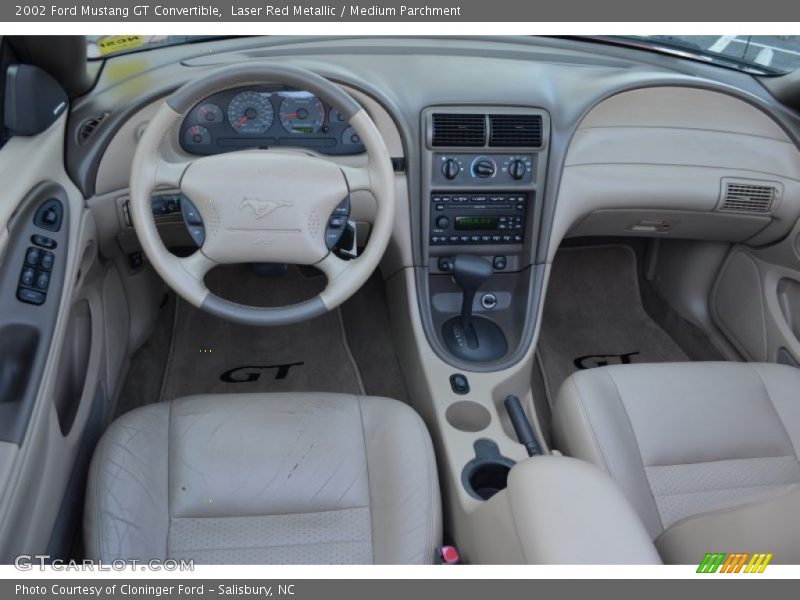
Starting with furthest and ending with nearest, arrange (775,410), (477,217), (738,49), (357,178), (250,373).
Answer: (250,373)
(738,49)
(477,217)
(775,410)
(357,178)

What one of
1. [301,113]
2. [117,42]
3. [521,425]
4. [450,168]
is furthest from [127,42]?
[521,425]

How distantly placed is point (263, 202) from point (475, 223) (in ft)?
2.39

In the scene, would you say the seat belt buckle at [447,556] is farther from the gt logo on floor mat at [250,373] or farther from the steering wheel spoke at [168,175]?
the gt logo on floor mat at [250,373]

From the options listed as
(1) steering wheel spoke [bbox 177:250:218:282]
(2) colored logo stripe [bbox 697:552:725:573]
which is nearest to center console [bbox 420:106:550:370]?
(1) steering wheel spoke [bbox 177:250:218:282]

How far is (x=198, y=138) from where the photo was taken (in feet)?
5.72

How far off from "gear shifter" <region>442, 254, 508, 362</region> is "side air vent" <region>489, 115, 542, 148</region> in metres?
0.31

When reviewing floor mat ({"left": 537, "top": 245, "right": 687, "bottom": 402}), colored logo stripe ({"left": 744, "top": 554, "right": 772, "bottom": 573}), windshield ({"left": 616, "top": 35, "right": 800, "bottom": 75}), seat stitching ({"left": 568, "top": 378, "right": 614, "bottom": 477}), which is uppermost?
windshield ({"left": 616, "top": 35, "right": 800, "bottom": 75})

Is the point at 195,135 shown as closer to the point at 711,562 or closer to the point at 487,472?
the point at 487,472

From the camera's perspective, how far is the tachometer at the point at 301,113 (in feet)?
5.74

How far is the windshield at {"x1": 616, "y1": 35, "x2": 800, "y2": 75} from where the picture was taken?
1.93 m

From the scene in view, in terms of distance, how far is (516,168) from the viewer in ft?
6.17

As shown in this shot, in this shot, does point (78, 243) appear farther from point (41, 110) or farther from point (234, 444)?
point (234, 444)

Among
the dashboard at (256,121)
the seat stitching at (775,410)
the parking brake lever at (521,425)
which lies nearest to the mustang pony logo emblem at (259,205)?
the dashboard at (256,121)

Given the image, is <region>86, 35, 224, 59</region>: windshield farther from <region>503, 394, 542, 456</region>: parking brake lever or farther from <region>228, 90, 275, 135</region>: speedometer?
<region>503, 394, 542, 456</region>: parking brake lever
